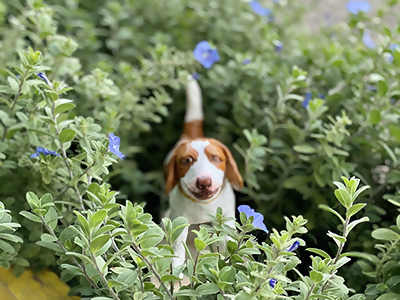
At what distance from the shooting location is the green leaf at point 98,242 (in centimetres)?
61

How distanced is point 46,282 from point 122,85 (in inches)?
21.0

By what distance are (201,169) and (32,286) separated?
1.21 ft

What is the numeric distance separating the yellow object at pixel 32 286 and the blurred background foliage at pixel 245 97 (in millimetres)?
27

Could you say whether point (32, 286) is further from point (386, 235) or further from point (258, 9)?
point (258, 9)

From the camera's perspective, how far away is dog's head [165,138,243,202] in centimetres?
84

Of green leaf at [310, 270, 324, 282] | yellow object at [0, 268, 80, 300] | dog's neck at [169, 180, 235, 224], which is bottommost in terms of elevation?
yellow object at [0, 268, 80, 300]

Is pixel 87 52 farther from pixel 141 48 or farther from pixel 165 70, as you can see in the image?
pixel 165 70

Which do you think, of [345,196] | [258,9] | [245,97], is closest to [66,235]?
[345,196]

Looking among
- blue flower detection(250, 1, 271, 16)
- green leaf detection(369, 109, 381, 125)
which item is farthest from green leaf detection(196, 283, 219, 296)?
blue flower detection(250, 1, 271, 16)

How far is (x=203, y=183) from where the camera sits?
0.83m

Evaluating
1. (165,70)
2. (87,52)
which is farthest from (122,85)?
(87,52)

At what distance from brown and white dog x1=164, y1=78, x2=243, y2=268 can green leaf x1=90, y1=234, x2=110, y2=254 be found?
0.67ft

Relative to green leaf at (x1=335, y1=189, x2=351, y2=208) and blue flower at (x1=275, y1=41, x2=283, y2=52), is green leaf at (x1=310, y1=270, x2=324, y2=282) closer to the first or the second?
green leaf at (x1=335, y1=189, x2=351, y2=208)

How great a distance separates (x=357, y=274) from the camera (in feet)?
3.03
